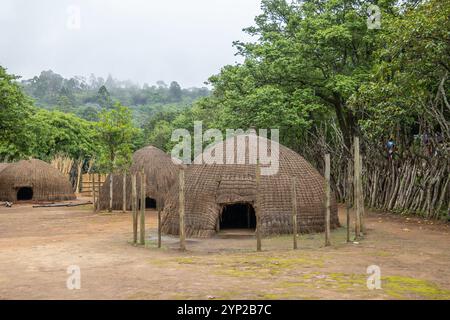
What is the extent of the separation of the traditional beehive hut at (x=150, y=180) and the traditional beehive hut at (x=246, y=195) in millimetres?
9071

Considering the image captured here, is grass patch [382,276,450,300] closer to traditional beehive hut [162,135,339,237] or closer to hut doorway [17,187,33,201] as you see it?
traditional beehive hut [162,135,339,237]

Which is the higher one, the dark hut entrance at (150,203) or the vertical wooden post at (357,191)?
the vertical wooden post at (357,191)

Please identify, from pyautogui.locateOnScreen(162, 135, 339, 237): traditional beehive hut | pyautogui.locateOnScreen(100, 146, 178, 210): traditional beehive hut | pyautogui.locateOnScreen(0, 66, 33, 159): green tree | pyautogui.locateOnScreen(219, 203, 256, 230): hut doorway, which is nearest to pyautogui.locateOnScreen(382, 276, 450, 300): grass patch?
pyautogui.locateOnScreen(162, 135, 339, 237): traditional beehive hut

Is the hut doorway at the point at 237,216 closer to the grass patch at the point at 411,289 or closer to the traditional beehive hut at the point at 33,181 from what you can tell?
the grass patch at the point at 411,289

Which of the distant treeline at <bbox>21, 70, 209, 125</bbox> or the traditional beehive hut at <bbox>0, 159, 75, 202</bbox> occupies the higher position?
the distant treeline at <bbox>21, 70, 209, 125</bbox>

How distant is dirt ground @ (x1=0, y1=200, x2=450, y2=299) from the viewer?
23.1 feet

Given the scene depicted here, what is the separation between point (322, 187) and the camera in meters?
15.4

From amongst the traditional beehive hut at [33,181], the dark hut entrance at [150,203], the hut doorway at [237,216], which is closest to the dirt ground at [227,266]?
the hut doorway at [237,216]

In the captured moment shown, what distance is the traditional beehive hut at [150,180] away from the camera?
24297mm

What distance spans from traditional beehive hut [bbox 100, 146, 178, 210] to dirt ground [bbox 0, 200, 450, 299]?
356 inches

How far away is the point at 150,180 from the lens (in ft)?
80.8
